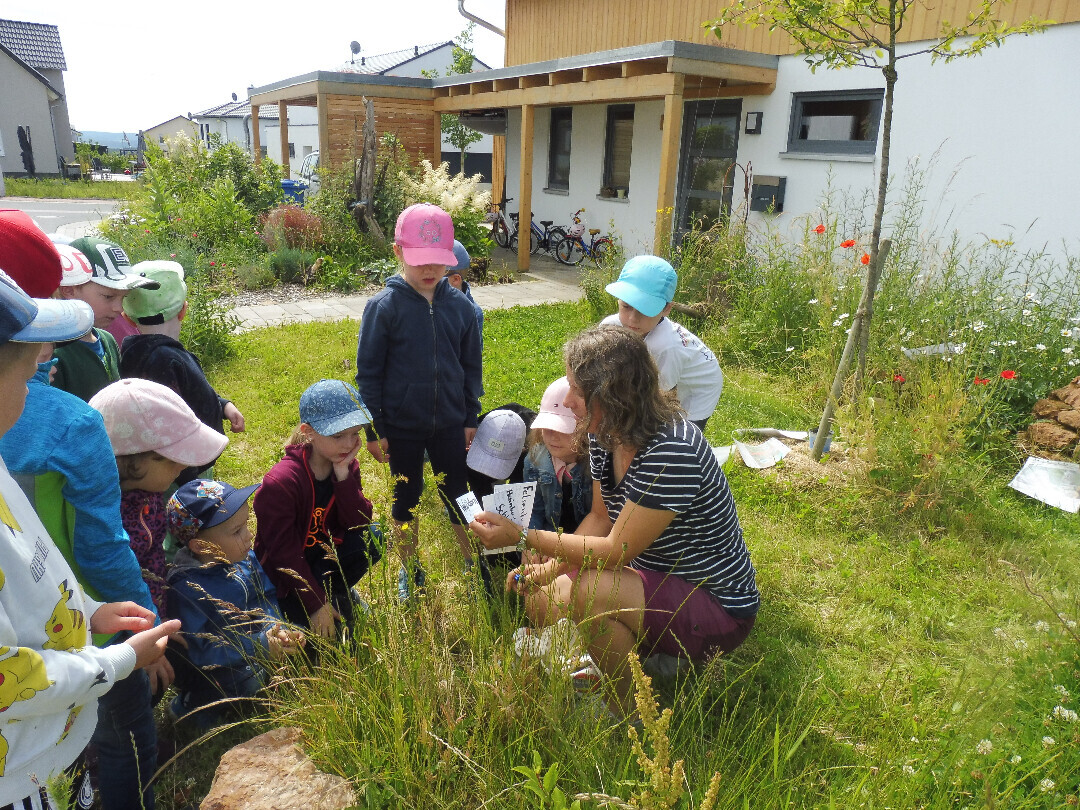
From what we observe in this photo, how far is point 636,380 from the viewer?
2.37 meters

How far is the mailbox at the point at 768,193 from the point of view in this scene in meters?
9.46

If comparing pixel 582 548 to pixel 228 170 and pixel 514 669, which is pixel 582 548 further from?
pixel 228 170

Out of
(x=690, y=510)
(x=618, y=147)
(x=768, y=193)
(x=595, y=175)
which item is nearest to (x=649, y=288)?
(x=690, y=510)

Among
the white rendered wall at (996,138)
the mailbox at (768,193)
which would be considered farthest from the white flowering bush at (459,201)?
the white rendered wall at (996,138)

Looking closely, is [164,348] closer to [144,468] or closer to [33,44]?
[144,468]

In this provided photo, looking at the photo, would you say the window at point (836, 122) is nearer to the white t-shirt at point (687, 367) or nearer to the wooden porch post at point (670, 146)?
the wooden porch post at point (670, 146)

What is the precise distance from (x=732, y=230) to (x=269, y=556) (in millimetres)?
7003

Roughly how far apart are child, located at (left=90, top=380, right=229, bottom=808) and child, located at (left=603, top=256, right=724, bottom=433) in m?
1.78

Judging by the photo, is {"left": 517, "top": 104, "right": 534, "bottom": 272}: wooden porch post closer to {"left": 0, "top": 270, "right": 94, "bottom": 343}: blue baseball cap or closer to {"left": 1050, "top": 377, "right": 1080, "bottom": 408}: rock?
{"left": 1050, "top": 377, "right": 1080, "bottom": 408}: rock

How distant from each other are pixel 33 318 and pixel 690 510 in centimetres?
189

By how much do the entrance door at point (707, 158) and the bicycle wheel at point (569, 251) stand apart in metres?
2.64

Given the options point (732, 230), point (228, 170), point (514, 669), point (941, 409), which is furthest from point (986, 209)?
point (228, 170)

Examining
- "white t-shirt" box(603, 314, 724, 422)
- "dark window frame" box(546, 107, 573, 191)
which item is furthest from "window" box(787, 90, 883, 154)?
"white t-shirt" box(603, 314, 724, 422)

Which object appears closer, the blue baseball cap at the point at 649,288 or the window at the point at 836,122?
the blue baseball cap at the point at 649,288
